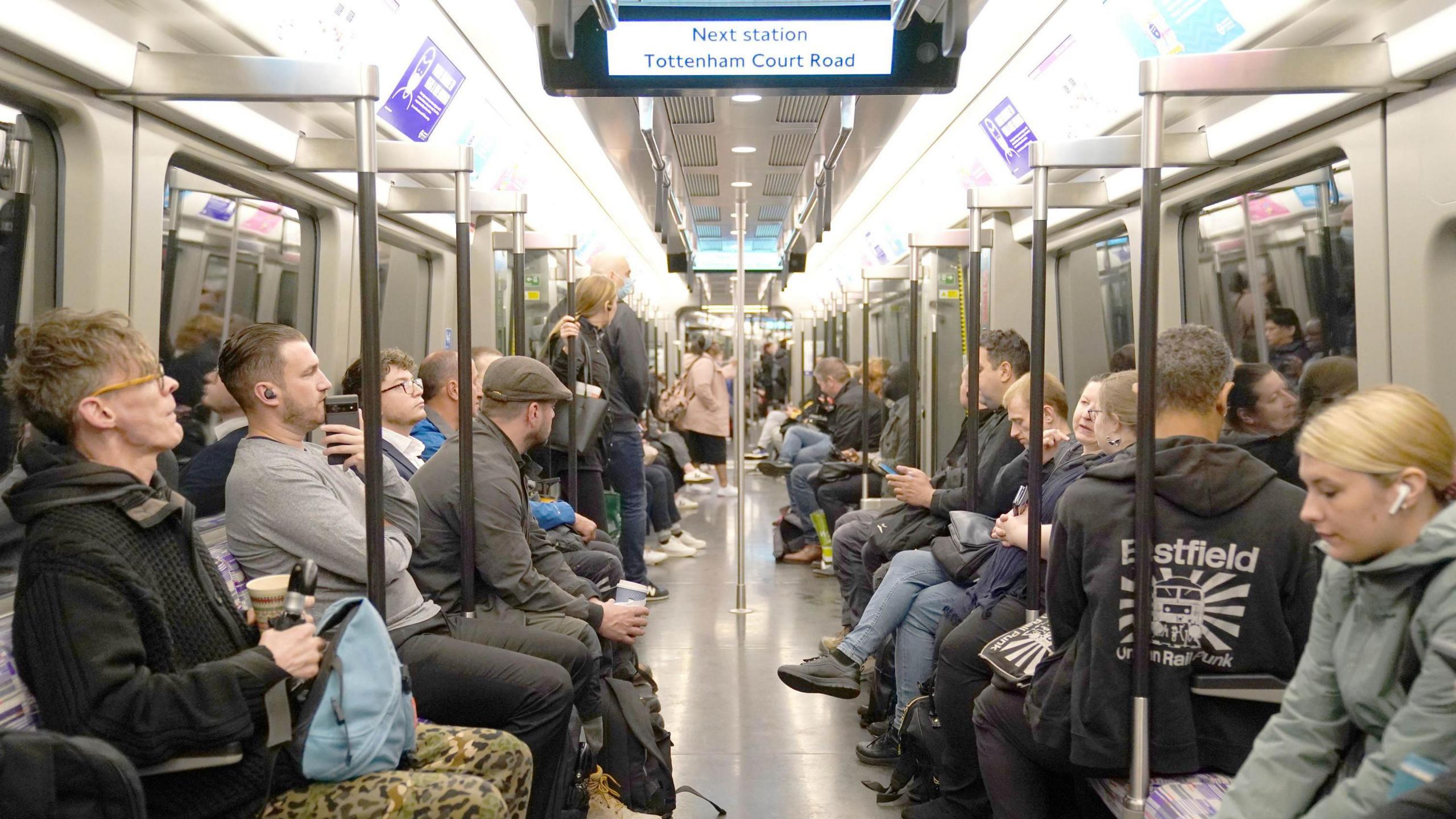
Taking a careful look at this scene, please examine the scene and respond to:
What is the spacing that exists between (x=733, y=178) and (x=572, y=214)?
2072mm

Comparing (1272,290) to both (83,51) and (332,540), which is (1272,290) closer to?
(332,540)

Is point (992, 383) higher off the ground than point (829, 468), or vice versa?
point (992, 383)

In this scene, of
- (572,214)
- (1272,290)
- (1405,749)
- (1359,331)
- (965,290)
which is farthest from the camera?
(572,214)

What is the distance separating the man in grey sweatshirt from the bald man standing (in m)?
3.19

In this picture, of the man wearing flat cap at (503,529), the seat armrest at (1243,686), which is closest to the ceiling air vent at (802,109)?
the man wearing flat cap at (503,529)

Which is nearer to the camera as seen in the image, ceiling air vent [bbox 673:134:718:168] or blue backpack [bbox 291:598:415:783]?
blue backpack [bbox 291:598:415:783]

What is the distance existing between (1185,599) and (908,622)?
184 cm

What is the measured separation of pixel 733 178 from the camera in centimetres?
1134

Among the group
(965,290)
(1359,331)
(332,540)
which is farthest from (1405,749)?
(965,290)

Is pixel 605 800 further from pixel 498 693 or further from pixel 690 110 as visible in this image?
pixel 690 110

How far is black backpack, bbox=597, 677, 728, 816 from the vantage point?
346 cm

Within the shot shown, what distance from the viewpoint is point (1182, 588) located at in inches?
98.0

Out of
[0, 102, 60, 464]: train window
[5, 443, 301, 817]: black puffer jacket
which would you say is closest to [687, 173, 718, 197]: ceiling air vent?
[0, 102, 60, 464]: train window

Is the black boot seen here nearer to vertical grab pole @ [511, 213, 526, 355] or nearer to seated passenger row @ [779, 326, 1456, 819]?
seated passenger row @ [779, 326, 1456, 819]
